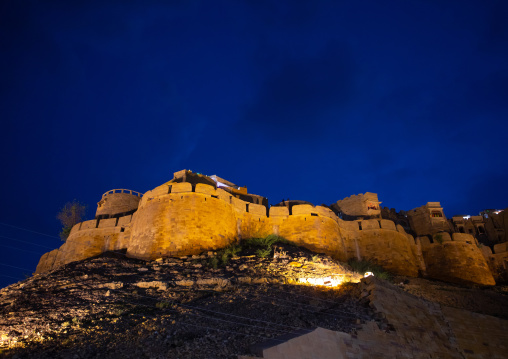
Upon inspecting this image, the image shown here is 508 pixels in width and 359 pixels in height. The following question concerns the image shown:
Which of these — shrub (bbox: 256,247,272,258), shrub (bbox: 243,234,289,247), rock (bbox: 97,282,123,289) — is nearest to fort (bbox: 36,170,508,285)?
shrub (bbox: 243,234,289,247)

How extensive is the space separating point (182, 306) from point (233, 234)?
30.0 ft

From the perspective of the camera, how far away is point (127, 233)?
66.0 feet

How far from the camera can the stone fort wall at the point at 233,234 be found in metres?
16.9

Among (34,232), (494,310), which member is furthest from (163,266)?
(34,232)

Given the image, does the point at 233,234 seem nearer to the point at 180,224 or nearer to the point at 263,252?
the point at 263,252

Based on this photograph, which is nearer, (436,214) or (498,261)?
(498,261)

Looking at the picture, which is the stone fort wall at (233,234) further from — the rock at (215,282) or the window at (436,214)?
the window at (436,214)

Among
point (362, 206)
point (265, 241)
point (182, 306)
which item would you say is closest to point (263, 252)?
point (265, 241)

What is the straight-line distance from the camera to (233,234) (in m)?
18.8

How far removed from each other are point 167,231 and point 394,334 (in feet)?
33.7

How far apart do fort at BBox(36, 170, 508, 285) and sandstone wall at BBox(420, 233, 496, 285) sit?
54 millimetres

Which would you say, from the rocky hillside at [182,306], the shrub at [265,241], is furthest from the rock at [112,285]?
the shrub at [265,241]

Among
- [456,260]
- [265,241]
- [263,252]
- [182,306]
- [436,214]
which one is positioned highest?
[436,214]

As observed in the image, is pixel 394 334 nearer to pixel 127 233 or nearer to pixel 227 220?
pixel 227 220
